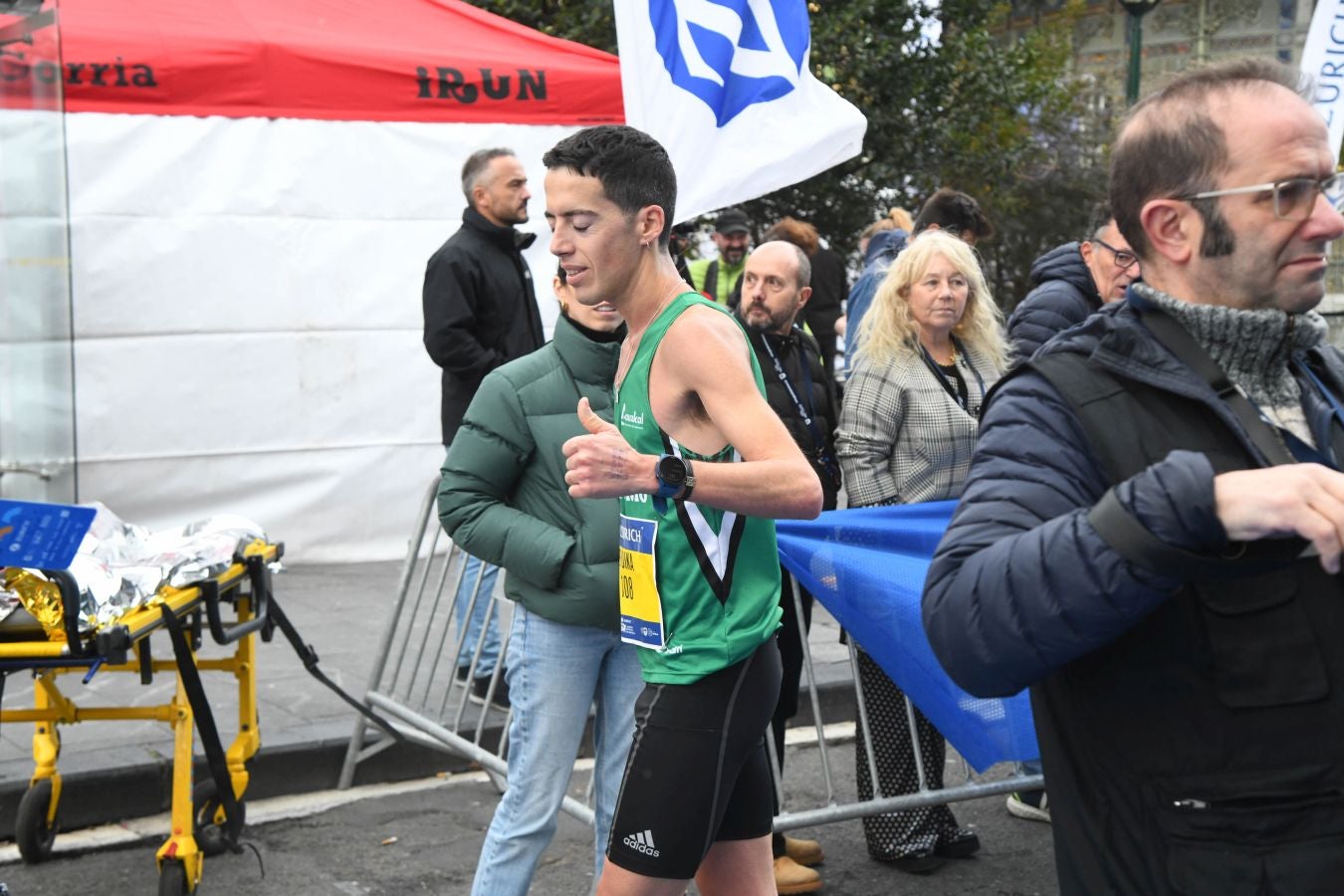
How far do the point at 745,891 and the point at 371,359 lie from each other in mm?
7022

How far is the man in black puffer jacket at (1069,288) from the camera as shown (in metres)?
5.09

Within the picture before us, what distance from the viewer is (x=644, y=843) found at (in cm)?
305

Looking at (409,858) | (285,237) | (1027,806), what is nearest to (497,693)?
(409,858)

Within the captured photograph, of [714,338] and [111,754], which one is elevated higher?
[714,338]

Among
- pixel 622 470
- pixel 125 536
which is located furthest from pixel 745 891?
pixel 125 536

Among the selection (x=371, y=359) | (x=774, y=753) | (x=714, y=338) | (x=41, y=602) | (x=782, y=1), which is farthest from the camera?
(x=371, y=359)

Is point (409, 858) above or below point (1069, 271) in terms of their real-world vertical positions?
below

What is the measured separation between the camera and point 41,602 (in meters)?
3.96

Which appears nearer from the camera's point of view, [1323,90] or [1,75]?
[1,75]

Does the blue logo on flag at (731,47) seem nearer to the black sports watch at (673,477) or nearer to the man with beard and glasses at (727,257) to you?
the black sports watch at (673,477)

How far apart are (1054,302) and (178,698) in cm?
291

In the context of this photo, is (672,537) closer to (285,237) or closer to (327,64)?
(327,64)

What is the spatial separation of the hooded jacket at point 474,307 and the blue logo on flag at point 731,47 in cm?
157

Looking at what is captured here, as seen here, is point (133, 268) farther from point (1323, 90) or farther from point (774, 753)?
point (1323, 90)
